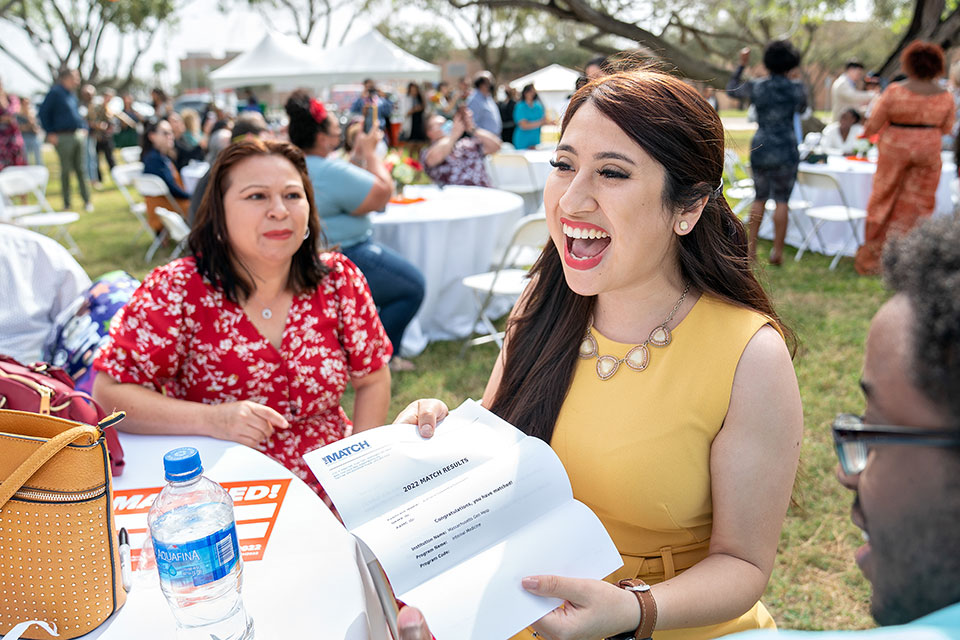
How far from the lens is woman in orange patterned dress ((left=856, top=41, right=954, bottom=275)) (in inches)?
227

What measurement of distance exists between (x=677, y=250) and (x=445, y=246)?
3706mm

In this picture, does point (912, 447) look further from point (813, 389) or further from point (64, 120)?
point (64, 120)

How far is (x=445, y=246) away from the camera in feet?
17.0

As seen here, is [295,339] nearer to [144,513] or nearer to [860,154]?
[144,513]

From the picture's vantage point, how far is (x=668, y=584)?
1.26 meters

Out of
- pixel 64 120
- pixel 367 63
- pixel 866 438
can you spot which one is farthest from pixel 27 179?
pixel 367 63

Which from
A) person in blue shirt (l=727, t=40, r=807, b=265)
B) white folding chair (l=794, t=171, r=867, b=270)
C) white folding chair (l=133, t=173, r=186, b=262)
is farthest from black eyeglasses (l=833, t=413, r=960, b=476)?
white folding chair (l=133, t=173, r=186, b=262)

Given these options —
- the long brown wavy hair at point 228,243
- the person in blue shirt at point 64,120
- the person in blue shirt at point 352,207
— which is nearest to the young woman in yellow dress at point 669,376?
the long brown wavy hair at point 228,243

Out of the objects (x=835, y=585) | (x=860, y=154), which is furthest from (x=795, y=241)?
(x=835, y=585)

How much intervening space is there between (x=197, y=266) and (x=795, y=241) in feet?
24.3

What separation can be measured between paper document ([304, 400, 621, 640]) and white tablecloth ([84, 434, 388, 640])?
18 centimetres

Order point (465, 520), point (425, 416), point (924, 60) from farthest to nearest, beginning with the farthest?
point (924, 60) → point (425, 416) → point (465, 520)

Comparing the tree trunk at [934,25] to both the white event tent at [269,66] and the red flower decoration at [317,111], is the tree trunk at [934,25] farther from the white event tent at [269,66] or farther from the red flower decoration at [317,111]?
the white event tent at [269,66]

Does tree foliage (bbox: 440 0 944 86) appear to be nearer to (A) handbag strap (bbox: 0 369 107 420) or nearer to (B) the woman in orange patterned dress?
(B) the woman in orange patterned dress
